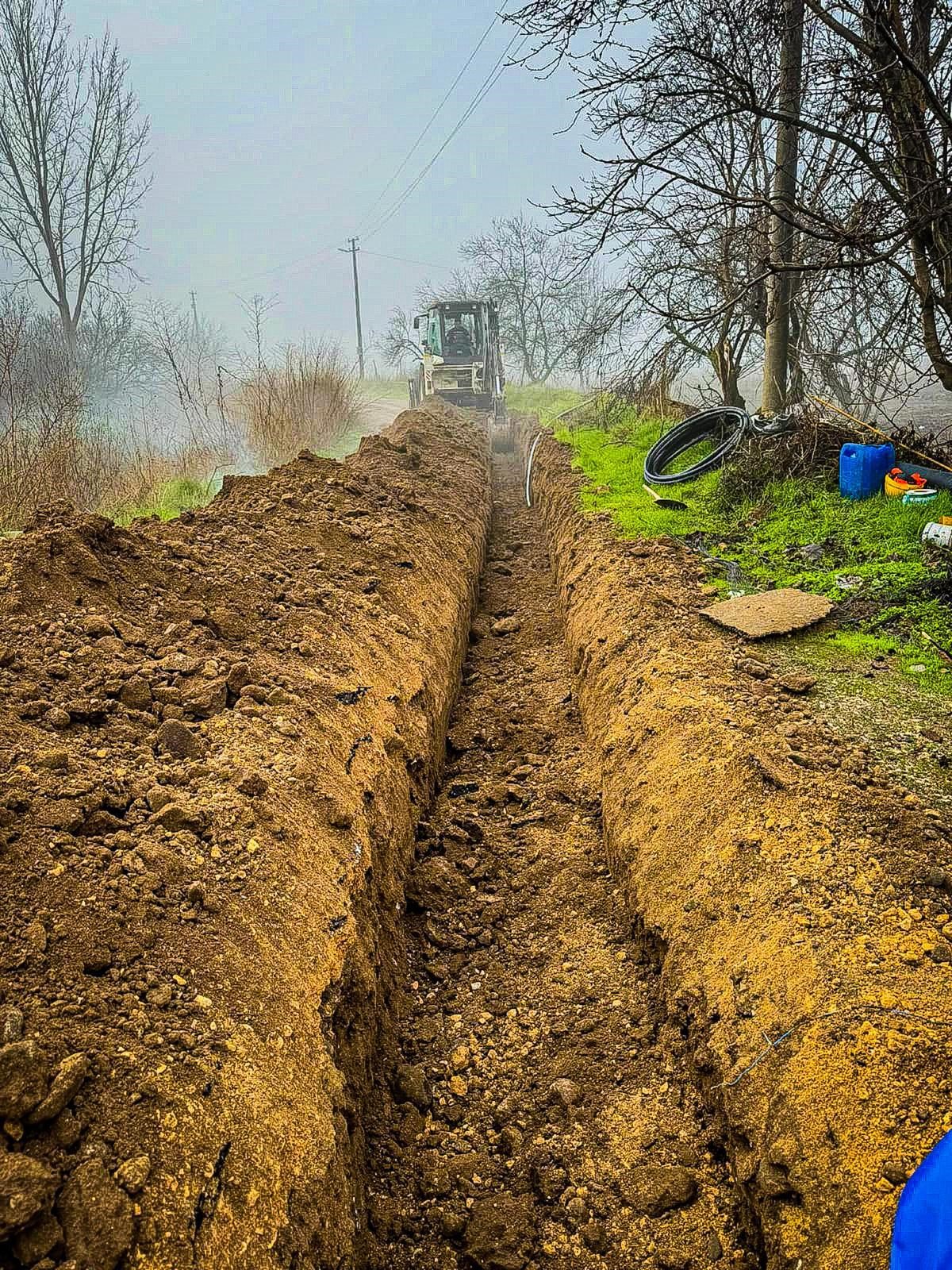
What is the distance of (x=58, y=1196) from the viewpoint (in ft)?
4.93

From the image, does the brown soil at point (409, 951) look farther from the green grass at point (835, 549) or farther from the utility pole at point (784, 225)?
the utility pole at point (784, 225)

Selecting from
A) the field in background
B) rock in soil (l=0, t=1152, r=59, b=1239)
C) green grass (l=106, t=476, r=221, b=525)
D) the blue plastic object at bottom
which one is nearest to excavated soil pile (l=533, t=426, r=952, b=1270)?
the blue plastic object at bottom

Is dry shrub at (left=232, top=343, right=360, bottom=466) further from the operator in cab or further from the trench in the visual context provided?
the trench

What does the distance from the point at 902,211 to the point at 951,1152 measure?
238 inches

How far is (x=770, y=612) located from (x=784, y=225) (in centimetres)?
455

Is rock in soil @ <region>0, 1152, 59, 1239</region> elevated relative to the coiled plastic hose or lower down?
lower down

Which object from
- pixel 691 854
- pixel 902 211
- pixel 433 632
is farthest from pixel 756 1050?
pixel 902 211

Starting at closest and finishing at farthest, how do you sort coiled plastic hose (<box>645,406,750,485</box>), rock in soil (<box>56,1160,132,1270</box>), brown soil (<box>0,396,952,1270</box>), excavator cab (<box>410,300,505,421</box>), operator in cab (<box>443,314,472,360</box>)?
rock in soil (<box>56,1160,132,1270</box>), brown soil (<box>0,396,952,1270</box>), coiled plastic hose (<box>645,406,750,485</box>), excavator cab (<box>410,300,505,421</box>), operator in cab (<box>443,314,472,360</box>)

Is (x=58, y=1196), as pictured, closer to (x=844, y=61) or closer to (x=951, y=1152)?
(x=951, y=1152)

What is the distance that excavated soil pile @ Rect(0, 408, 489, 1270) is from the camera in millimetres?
1639

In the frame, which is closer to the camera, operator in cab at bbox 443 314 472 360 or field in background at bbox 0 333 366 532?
field in background at bbox 0 333 366 532

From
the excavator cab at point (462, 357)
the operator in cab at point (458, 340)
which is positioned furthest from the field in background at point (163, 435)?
the operator in cab at point (458, 340)

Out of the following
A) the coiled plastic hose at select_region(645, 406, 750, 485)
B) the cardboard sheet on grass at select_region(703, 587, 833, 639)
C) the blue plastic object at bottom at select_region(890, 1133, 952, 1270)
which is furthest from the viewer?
the coiled plastic hose at select_region(645, 406, 750, 485)

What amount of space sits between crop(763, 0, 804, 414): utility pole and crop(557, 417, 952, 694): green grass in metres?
1.82
